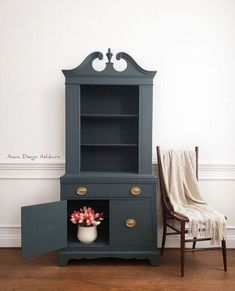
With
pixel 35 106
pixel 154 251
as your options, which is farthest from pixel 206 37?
pixel 154 251

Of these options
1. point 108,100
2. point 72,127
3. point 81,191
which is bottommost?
point 81,191

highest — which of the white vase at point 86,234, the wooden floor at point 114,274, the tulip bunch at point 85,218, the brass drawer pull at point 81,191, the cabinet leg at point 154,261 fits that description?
the brass drawer pull at point 81,191

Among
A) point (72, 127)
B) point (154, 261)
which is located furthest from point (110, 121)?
point (154, 261)

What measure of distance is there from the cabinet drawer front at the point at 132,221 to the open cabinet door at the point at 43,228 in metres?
0.46

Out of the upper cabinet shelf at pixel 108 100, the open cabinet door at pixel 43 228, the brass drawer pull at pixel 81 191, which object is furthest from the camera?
the upper cabinet shelf at pixel 108 100

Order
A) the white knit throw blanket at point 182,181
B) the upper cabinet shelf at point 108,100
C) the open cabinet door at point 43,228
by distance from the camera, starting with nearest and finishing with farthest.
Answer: the open cabinet door at point 43,228
the white knit throw blanket at point 182,181
the upper cabinet shelf at point 108,100

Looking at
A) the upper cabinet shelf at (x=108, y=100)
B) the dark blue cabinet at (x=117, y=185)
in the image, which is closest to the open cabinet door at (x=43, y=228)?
the dark blue cabinet at (x=117, y=185)

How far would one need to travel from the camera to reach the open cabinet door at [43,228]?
8.70 feet

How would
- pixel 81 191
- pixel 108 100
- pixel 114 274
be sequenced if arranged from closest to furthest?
pixel 114 274, pixel 81 191, pixel 108 100

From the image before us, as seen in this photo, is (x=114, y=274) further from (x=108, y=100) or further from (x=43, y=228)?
(x=108, y=100)

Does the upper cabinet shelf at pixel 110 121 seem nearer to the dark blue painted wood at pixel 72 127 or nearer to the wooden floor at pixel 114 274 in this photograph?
the dark blue painted wood at pixel 72 127

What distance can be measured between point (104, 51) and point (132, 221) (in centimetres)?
177

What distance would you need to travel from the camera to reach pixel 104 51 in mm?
3264

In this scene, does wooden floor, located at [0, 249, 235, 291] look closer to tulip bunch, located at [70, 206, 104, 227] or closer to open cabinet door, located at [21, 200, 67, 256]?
open cabinet door, located at [21, 200, 67, 256]
